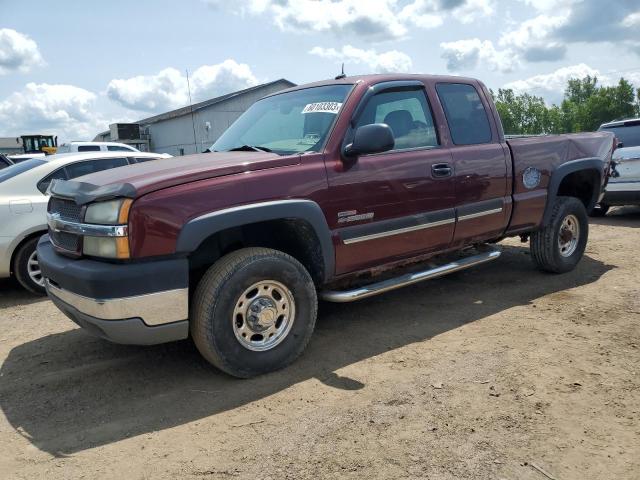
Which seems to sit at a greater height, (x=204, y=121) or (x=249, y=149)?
(x=204, y=121)

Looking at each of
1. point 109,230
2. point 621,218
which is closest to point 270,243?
point 109,230

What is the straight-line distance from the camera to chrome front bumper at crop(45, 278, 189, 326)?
3031 mm

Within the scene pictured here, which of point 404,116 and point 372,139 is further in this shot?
point 404,116

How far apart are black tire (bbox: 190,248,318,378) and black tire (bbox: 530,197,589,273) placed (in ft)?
10.0

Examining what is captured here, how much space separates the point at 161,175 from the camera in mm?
3240

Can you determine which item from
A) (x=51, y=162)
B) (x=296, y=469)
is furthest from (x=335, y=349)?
(x=51, y=162)

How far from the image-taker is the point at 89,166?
251 inches

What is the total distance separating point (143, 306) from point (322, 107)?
204 cm

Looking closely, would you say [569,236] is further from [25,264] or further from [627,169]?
[25,264]

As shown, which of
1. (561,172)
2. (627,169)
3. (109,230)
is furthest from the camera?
(627,169)

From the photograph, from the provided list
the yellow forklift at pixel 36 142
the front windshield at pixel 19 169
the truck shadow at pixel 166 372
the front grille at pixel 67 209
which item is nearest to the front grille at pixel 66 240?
the front grille at pixel 67 209

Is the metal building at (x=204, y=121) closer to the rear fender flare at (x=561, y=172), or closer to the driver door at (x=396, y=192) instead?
the rear fender flare at (x=561, y=172)

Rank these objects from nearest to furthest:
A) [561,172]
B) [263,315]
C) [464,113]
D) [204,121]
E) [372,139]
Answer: [263,315] < [372,139] < [464,113] < [561,172] < [204,121]

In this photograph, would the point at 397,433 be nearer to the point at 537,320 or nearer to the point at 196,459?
the point at 196,459
